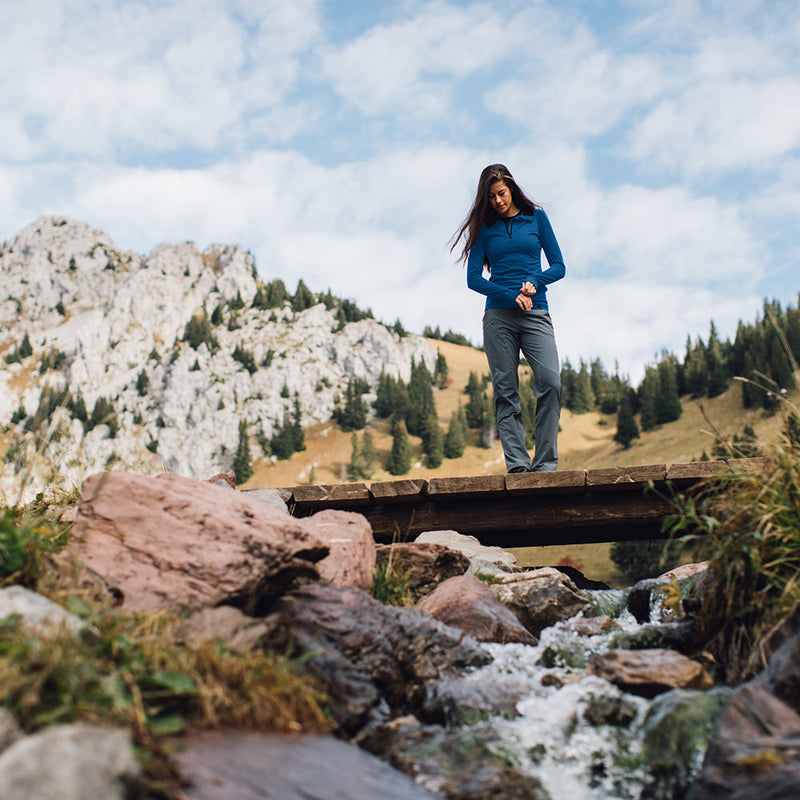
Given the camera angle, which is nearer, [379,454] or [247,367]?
[379,454]

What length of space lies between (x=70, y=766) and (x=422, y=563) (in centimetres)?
430

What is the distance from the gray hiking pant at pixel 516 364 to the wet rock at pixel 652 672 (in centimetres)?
357

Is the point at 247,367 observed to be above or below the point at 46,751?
above

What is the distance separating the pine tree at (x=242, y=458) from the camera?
140m

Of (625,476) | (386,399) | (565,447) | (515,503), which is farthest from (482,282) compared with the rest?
(386,399)

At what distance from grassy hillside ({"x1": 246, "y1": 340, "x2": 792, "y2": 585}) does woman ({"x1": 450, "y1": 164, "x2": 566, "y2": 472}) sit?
62.8 m

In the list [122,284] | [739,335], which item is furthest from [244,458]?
[739,335]

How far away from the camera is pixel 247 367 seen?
170750mm

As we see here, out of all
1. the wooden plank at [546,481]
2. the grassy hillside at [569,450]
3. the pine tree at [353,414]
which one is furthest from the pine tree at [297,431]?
the wooden plank at [546,481]

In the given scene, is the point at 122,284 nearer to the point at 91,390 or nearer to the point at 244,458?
the point at 91,390

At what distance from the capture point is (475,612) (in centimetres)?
540

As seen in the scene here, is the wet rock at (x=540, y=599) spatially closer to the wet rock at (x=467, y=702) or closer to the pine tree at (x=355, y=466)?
the wet rock at (x=467, y=702)

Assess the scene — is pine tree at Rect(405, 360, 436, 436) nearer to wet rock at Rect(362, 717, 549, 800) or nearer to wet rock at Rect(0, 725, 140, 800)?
wet rock at Rect(362, 717, 549, 800)

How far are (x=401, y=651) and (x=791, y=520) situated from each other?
2.58m
